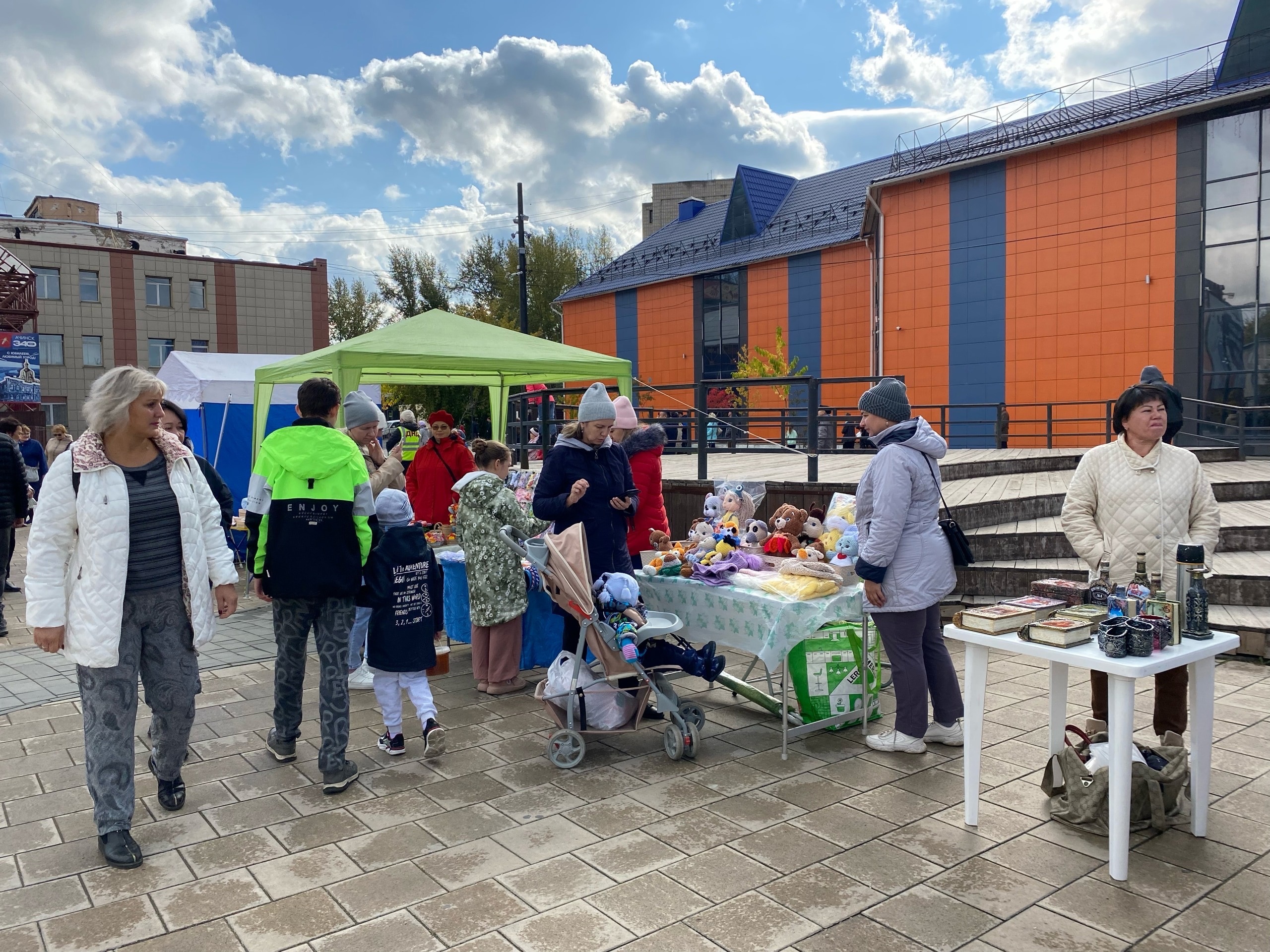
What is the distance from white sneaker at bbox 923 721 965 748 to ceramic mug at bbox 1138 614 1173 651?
4.66ft

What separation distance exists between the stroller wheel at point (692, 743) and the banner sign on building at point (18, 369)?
32.9 m

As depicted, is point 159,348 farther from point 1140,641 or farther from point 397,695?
point 1140,641

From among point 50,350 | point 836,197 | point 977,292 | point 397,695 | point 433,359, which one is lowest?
point 397,695

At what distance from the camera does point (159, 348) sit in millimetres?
38156

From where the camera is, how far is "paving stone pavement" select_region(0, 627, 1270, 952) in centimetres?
282

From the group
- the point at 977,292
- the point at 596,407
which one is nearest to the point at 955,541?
the point at 596,407

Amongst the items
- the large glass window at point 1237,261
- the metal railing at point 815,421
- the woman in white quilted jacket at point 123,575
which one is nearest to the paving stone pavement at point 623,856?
the woman in white quilted jacket at point 123,575

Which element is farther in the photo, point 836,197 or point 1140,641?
point 836,197

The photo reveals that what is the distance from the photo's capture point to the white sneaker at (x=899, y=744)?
14.3 feet

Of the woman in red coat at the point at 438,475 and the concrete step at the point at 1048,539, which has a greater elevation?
the woman in red coat at the point at 438,475

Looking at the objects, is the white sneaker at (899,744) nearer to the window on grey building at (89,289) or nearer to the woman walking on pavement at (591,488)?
the woman walking on pavement at (591,488)

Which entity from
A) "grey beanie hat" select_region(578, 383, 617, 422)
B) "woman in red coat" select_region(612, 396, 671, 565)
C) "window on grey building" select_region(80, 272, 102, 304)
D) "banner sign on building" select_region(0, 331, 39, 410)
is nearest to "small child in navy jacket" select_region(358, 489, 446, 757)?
"grey beanie hat" select_region(578, 383, 617, 422)

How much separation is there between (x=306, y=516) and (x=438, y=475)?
317cm

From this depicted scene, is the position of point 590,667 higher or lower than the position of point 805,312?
lower
